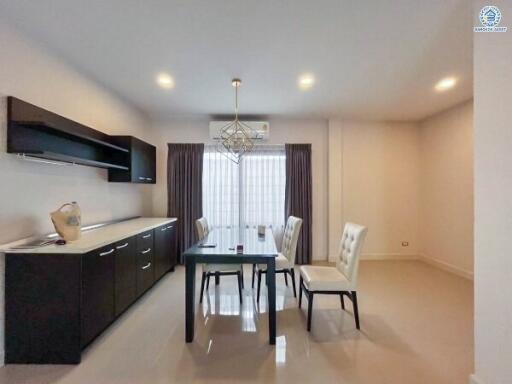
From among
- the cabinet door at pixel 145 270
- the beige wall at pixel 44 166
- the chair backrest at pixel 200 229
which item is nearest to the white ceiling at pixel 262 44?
the beige wall at pixel 44 166

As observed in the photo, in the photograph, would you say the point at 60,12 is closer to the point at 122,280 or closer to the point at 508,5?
the point at 122,280

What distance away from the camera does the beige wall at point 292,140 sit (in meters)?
5.06

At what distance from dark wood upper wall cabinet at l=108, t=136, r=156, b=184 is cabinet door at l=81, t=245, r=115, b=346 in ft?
4.52

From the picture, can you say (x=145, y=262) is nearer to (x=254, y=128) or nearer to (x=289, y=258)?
(x=289, y=258)

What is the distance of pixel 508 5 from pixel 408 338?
255cm

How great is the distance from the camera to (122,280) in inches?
107

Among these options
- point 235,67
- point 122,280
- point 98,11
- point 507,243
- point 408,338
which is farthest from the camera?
point 235,67

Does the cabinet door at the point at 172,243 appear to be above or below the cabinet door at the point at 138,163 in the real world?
below

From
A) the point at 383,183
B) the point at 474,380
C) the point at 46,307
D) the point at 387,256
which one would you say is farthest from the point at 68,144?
the point at 387,256

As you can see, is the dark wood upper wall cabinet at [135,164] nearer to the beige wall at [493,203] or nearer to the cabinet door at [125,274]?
the cabinet door at [125,274]

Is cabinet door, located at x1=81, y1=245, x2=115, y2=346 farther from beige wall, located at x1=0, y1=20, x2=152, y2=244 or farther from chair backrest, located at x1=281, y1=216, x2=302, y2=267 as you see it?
chair backrest, located at x1=281, y1=216, x2=302, y2=267

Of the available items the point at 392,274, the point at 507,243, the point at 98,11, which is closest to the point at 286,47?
the point at 98,11

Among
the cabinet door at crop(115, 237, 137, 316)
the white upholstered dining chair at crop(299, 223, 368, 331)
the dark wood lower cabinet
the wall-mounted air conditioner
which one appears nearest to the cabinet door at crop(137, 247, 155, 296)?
the cabinet door at crop(115, 237, 137, 316)

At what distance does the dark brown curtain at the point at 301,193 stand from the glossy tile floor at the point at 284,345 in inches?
64.0
